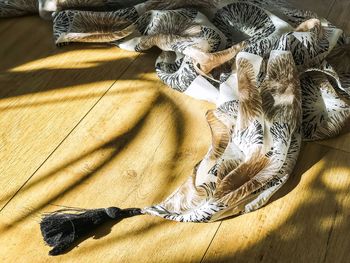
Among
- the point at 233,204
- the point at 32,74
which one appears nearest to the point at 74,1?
the point at 32,74

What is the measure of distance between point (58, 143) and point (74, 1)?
0.52 meters

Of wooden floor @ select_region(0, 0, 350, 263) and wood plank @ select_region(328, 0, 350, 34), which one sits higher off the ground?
wood plank @ select_region(328, 0, 350, 34)

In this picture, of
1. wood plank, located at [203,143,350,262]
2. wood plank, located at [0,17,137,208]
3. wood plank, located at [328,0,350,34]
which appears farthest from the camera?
→ wood plank, located at [328,0,350,34]

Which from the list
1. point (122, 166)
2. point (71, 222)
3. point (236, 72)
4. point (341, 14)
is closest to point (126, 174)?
point (122, 166)

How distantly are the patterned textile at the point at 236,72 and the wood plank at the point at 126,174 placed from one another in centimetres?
4

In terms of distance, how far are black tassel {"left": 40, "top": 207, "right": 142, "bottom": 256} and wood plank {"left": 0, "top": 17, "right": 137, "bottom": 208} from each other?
13cm

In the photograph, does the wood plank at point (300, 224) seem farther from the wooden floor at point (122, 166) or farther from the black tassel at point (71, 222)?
the black tassel at point (71, 222)

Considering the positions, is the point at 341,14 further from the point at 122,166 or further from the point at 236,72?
the point at 122,166

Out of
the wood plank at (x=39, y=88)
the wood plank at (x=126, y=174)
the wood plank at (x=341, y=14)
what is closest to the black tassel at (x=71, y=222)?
the wood plank at (x=126, y=174)

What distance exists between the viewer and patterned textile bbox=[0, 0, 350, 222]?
115 cm

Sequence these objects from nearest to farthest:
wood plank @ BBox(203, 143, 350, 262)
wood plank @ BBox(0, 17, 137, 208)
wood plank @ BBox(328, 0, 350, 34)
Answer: wood plank @ BBox(203, 143, 350, 262), wood plank @ BBox(0, 17, 137, 208), wood plank @ BBox(328, 0, 350, 34)

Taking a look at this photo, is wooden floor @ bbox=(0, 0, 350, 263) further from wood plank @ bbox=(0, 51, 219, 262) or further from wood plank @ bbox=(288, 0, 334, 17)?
wood plank @ bbox=(288, 0, 334, 17)

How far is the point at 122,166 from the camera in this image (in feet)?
4.06

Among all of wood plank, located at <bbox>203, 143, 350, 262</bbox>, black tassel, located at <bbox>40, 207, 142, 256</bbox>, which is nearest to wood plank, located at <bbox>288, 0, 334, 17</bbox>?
wood plank, located at <bbox>203, 143, 350, 262</bbox>
